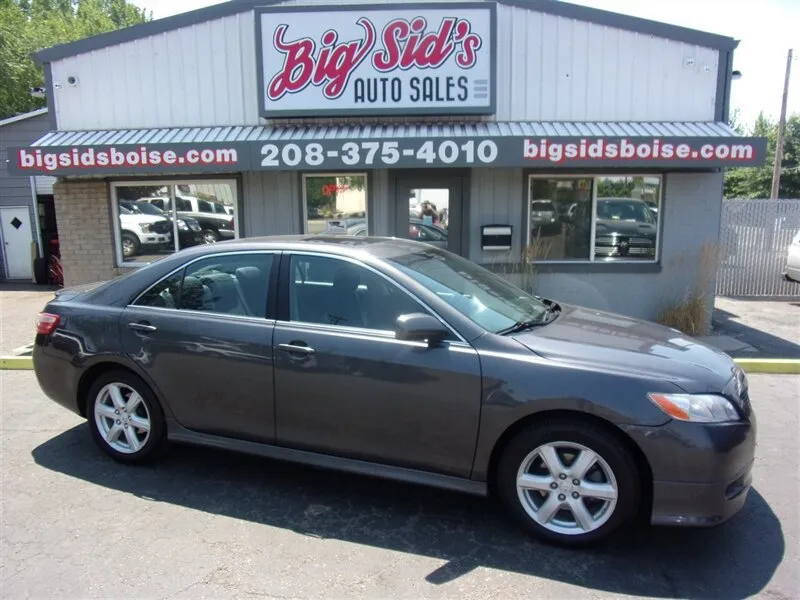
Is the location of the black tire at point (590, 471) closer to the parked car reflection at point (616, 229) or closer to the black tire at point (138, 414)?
the black tire at point (138, 414)

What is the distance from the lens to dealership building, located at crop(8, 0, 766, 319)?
8.38 meters

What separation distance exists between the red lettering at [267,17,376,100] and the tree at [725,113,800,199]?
117ft

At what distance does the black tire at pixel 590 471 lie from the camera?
10.0 ft

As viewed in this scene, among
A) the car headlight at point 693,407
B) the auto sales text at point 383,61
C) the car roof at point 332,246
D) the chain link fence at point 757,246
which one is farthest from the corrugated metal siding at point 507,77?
the car headlight at point 693,407

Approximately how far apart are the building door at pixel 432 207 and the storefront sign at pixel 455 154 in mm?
1009

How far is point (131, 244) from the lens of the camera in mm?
9641

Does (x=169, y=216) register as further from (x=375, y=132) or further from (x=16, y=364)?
(x=375, y=132)

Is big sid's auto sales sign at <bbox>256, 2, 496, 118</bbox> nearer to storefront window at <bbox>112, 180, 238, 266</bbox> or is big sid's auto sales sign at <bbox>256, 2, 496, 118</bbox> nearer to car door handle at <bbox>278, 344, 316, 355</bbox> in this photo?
storefront window at <bbox>112, 180, 238, 266</bbox>

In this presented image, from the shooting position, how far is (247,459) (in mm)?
4371

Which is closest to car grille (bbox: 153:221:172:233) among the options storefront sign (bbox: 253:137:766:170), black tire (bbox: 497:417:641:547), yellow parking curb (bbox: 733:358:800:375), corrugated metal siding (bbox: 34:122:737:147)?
corrugated metal siding (bbox: 34:122:737:147)

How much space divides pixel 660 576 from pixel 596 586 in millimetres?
353

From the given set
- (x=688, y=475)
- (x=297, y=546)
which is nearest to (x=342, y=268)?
(x=297, y=546)

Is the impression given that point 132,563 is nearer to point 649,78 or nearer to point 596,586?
point 596,586

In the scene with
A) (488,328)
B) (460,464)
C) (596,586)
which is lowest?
(596,586)
